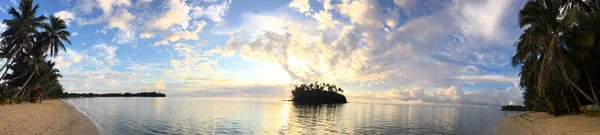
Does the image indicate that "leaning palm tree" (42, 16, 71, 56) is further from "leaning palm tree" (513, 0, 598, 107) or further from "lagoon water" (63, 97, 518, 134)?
"leaning palm tree" (513, 0, 598, 107)

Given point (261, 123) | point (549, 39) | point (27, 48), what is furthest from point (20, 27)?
point (549, 39)

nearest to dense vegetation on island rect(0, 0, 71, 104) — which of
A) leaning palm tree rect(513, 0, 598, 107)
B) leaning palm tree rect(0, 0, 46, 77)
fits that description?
leaning palm tree rect(0, 0, 46, 77)

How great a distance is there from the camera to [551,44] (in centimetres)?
3416

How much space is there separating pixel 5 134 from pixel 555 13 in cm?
5155

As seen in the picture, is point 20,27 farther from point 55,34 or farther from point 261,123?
point 261,123

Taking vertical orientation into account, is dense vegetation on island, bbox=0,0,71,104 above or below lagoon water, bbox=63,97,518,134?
above

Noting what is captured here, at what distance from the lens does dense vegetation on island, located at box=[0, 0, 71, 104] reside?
4972 centimetres

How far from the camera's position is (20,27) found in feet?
160

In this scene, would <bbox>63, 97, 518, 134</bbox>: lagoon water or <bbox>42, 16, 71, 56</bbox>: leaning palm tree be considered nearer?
<bbox>63, 97, 518, 134</bbox>: lagoon water

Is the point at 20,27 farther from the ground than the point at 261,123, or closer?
farther from the ground

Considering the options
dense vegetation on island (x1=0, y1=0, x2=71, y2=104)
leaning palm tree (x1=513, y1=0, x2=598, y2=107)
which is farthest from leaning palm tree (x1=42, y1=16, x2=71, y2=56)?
leaning palm tree (x1=513, y1=0, x2=598, y2=107)

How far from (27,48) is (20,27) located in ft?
12.8

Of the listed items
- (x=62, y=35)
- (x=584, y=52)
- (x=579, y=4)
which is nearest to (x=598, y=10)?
(x=579, y=4)

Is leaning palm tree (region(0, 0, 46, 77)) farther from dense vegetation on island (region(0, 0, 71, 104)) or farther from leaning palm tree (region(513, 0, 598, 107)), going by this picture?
leaning palm tree (region(513, 0, 598, 107))
